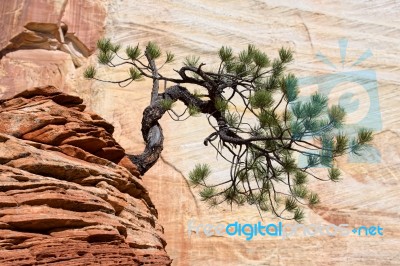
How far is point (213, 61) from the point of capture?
20.9ft

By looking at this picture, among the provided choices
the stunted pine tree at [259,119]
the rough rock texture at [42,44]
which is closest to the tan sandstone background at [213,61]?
the rough rock texture at [42,44]

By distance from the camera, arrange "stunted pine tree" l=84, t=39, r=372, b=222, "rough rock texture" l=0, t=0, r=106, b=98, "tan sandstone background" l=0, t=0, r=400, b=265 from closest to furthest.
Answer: "stunted pine tree" l=84, t=39, r=372, b=222 < "tan sandstone background" l=0, t=0, r=400, b=265 < "rough rock texture" l=0, t=0, r=106, b=98

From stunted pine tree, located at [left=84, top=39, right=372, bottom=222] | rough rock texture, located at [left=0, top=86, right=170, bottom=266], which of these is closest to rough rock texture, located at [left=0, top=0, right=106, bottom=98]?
stunted pine tree, located at [left=84, top=39, right=372, bottom=222]

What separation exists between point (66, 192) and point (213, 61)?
4133 millimetres

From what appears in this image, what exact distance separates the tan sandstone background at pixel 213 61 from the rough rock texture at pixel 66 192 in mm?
2255

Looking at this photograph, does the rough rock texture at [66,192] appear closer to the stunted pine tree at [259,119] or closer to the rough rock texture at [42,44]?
the stunted pine tree at [259,119]

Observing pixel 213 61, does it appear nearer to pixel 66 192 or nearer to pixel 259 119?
pixel 259 119

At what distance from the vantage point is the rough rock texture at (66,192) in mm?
2178

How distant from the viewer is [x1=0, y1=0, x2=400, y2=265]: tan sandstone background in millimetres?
5094

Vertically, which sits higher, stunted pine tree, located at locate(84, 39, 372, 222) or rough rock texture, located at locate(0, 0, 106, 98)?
rough rock texture, located at locate(0, 0, 106, 98)

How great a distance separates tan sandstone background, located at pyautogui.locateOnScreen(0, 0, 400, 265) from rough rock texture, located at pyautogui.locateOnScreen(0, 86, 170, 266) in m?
2.26

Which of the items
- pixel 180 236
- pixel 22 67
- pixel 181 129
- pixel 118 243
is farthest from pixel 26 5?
pixel 118 243

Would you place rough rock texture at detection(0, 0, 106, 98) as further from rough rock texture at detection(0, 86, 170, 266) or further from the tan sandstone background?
rough rock texture at detection(0, 86, 170, 266)

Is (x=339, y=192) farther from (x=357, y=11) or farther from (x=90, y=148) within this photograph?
(x=90, y=148)
